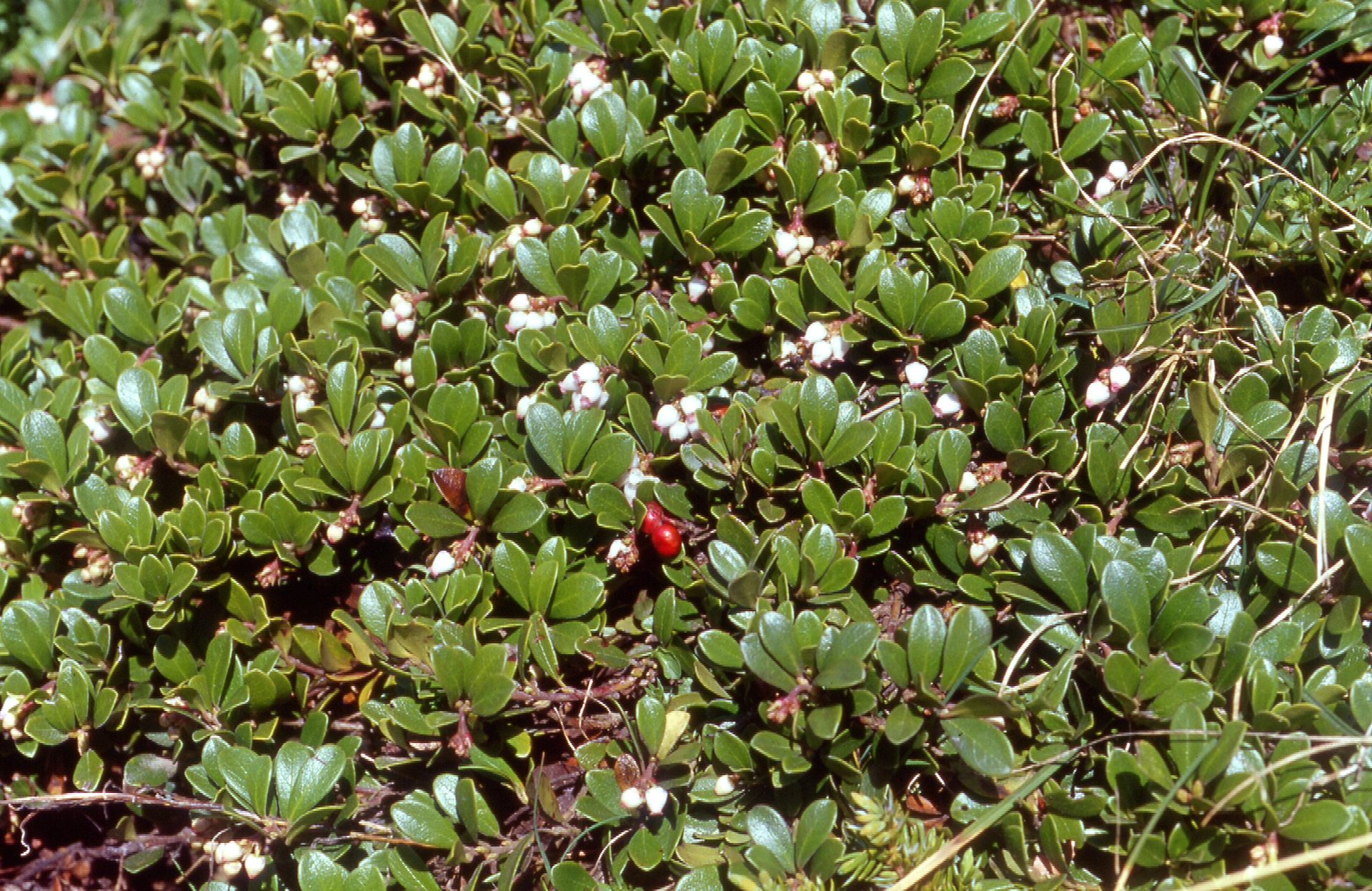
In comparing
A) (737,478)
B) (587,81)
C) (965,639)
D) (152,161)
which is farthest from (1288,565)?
(152,161)

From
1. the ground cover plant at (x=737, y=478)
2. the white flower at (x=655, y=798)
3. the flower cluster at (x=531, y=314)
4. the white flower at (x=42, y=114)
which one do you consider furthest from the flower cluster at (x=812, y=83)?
the white flower at (x=42, y=114)

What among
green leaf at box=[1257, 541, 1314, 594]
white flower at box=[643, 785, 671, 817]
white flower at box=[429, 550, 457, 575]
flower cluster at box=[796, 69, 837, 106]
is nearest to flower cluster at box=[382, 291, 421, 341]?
white flower at box=[429, 550, 457, 575]

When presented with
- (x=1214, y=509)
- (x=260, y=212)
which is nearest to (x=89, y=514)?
(x=260, y=212)

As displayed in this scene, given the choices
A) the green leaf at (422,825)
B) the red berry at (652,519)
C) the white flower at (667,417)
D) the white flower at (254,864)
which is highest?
the white flower at (667,417)

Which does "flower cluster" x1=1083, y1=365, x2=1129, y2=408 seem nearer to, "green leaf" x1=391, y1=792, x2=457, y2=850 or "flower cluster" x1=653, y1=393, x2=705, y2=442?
"flower cluster" x1=653, y1=393, x2=705, y2=442

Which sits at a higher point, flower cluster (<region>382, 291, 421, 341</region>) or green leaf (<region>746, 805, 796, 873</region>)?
flower cluster (<region>382, 291, 421, 341</region>)

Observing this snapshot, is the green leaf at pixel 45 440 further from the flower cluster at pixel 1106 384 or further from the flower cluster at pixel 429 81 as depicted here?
the flower cluster at pixel 1106 384

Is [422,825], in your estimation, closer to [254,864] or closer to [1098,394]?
[254,864]
